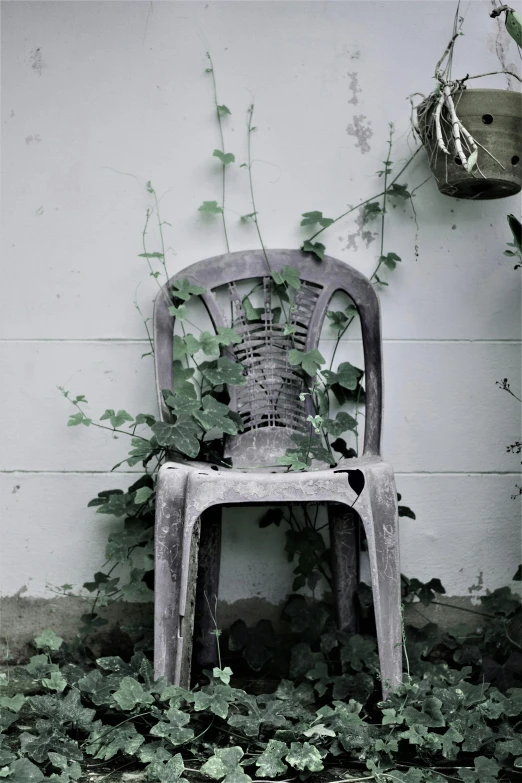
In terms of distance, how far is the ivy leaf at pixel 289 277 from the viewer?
258 cm

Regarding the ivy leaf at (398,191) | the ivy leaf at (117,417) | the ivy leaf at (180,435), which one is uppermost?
the ivy leaf at (398,191)

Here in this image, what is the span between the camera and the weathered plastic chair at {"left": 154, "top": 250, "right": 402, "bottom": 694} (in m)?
2.08

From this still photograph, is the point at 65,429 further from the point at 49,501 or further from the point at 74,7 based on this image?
the point at 74,7

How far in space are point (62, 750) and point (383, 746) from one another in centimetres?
72

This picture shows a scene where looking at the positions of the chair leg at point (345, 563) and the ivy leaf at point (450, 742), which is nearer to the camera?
the ivy leaf at point (450, 742)

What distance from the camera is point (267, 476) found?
212cm

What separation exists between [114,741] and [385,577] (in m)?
0.74

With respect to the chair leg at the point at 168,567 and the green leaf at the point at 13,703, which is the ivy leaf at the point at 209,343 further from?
the green leaf at the point at 13,703

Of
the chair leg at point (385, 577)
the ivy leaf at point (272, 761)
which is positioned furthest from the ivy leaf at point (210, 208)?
the ivy leaf at point (272, 761)

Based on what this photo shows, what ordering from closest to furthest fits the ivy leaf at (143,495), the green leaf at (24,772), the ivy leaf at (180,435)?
the green leaf at (24,772) < the ivy leaf at (180,435) < the ivy leaf at (143,495)

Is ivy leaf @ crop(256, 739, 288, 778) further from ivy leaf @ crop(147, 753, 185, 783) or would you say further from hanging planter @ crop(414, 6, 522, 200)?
hanging planter @ crop(414, 6, 522, 200)

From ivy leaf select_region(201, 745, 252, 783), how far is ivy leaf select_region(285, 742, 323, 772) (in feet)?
0.36

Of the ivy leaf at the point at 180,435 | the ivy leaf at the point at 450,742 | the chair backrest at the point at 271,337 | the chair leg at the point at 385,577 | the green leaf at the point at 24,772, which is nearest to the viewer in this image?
the green leaf at the point at 24,772

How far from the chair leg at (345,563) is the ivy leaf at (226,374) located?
1.52 feet
